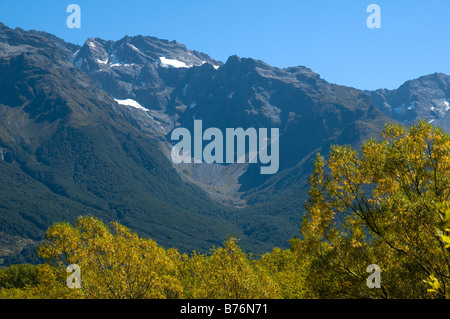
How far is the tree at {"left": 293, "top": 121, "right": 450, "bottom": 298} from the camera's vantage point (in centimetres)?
2412

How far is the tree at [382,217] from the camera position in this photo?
24.1 metres

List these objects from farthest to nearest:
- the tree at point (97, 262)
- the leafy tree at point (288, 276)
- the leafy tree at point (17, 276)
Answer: the leafy tree at point (17, 276) → the leafy tree at point (288, 276) → the tree at point (97, 262)

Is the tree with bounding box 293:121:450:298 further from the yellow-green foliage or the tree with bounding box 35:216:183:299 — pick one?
the tree with bounding box 35:216:183:299

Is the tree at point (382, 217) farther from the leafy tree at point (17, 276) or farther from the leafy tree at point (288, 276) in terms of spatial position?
the leafy tree at point (17, 276)

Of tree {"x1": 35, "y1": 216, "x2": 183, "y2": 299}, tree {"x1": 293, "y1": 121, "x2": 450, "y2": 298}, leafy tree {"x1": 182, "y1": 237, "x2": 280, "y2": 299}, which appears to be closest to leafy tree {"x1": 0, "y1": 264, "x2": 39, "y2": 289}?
tree {"x1": 35, "y1": 216, "x2": 183, "y2": 299}

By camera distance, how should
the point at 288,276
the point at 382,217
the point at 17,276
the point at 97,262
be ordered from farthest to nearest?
the point at 17,276 → the point at 288,276 → the point at 97,262 → the point at 382,217

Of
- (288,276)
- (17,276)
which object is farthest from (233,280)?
(17,276)

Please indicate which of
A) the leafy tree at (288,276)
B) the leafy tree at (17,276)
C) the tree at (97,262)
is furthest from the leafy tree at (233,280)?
the leafy tree at (17,276)

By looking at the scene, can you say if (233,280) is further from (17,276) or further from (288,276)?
(17,276)

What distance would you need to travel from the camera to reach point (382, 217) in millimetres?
26500
